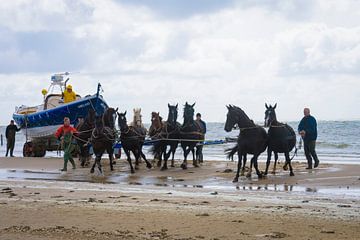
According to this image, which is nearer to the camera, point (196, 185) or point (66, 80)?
point (196, 185)

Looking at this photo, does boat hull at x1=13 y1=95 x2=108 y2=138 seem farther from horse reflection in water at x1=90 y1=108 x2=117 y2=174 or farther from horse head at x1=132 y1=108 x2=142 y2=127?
horse reflection in water at x1=90 y1=108 x2=117 y2=174

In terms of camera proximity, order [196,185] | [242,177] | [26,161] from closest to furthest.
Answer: [196,185], [242,177], [26,161]

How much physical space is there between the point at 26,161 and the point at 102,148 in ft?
23.3

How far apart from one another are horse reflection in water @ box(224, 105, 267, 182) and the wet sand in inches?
30.3

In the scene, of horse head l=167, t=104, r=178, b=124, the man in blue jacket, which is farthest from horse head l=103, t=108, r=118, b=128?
the man in blue jacket

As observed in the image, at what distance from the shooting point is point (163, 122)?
21156 mm

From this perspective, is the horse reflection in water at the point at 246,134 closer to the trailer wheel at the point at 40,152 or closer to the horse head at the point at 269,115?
the horse head at the point at 269,115

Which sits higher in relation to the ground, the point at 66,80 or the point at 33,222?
the point at 66,80

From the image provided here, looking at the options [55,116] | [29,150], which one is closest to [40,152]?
[29,150]

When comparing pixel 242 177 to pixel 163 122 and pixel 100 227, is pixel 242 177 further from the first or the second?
pixel 100 227

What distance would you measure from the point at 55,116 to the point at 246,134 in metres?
12.6

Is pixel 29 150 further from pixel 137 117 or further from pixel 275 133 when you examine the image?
pixel 275 133

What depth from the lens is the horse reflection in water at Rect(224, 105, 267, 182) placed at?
15969mm

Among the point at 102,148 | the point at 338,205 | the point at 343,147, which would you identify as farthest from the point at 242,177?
the point at 343,147
